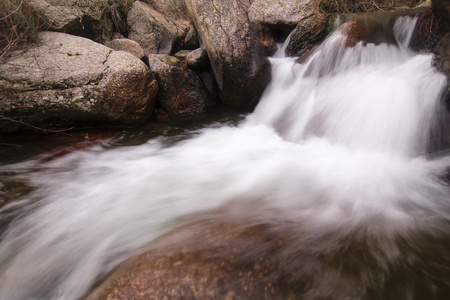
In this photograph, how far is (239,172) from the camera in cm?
323

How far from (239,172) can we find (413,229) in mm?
1876

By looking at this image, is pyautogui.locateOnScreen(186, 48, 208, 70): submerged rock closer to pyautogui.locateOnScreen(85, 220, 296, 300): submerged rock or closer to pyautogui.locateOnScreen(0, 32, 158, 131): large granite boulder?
pyautogui.locateOnScreen(0, 32, 158, 131): large granite boulder

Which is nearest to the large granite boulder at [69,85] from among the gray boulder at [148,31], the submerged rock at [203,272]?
the gray boulder at [148,31]

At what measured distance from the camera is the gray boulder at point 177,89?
450 cm

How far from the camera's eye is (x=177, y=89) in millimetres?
4648

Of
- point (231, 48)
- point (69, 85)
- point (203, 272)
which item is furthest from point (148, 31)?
point (203, 272)

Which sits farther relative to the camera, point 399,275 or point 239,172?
point 239,172

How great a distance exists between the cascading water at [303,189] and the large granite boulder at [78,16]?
276 cm

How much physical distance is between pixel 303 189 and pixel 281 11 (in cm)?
482

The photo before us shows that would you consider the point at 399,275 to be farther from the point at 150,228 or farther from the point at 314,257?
the point at 150,228

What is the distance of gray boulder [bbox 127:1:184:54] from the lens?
615cm

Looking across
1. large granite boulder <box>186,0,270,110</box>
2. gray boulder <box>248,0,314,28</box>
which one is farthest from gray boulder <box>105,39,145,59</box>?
gray boulder <box>248,0,314,28</box>

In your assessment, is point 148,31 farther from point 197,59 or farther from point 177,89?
point 177,89

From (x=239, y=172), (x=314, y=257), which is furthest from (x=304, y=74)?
(x=314, y=257)
